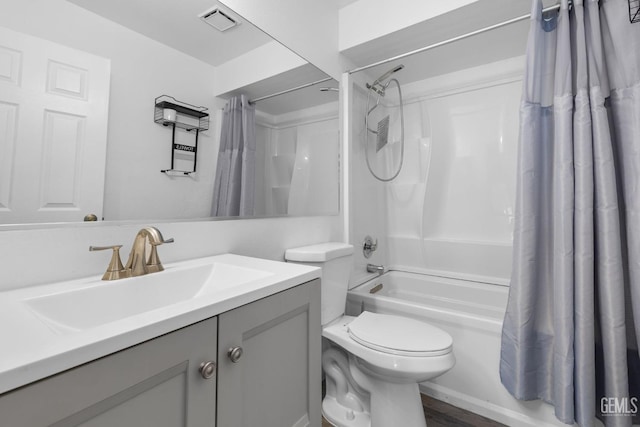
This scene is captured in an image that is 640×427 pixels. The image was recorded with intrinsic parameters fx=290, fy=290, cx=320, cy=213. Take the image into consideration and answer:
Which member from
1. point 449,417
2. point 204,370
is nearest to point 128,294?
point 204,370

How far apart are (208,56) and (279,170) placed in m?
0.58

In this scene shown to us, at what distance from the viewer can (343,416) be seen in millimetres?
1405

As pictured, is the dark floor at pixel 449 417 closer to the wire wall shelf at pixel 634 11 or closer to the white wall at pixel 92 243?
the white wall at pixel 92 243

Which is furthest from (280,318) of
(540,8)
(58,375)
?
(540,8)

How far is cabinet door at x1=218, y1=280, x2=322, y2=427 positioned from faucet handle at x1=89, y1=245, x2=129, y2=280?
1.28 ft

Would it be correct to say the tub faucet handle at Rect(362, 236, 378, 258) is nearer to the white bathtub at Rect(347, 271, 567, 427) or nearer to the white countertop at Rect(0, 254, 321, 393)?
the white bathtub at Rect(347, 271, 567, 427)

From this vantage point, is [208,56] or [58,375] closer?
[58,375]

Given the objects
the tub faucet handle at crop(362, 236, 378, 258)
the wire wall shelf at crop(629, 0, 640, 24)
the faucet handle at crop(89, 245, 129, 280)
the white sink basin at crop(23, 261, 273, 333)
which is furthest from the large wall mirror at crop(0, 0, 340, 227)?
the wire wall shelf at crop(629, 0, 640, 24)

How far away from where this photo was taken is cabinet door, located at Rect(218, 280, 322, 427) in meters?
0.62

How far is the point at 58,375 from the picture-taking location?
39cm

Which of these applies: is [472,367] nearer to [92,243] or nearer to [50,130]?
[92,243]

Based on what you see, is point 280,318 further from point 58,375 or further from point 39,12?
point 39,12

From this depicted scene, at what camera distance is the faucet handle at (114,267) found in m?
0.78

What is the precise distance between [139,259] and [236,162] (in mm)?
564
